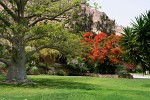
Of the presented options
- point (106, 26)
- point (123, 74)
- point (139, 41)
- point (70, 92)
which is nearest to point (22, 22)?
point (70, 92)

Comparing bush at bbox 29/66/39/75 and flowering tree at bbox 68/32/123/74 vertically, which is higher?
flowering tree at bbox 68/32/123/74

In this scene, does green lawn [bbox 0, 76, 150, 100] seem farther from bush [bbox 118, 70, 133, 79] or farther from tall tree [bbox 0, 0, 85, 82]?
bush [bbox 118, 70, 133, 79]

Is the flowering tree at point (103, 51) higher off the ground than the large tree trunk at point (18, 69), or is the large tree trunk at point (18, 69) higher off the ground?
the flowering tree at point (103, 51)

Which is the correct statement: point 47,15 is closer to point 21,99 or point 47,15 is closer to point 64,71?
point 21,99

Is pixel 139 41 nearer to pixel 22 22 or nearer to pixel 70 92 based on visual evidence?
pixel 22 22

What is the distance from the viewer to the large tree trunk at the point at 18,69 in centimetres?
2564

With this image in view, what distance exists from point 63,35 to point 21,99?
10.3 meters

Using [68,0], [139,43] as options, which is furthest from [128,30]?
[68,0]

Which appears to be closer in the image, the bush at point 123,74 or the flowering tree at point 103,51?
the bush at point 123,74

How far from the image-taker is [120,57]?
4406 cm

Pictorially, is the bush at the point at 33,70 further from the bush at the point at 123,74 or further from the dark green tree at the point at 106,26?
the dark green tree at the point at 106,26

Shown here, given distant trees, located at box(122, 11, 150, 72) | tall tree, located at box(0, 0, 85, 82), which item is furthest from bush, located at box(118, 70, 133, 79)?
tall tree, located at box(0, 0, 85, 82)

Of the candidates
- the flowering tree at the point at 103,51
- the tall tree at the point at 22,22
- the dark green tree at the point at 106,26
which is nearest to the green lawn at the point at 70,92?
the tall tree at the point at 22,22

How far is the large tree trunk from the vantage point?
25.6m
